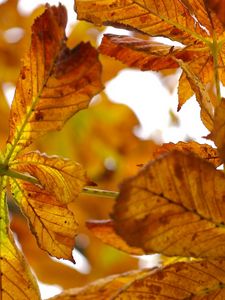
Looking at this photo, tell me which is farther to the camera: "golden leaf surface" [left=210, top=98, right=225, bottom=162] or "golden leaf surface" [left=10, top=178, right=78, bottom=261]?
"golden leaf surface" [left=10, top=178, right=78, bottom=261]

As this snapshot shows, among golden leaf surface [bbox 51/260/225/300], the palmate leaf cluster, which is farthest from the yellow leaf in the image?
golden leaf surface [bbox 51/260/225/300]

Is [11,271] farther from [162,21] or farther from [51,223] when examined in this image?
[162,21]

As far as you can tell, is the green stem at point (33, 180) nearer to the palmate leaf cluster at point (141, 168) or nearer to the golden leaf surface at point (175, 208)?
the palmate leaf cluster at point (141, 168)

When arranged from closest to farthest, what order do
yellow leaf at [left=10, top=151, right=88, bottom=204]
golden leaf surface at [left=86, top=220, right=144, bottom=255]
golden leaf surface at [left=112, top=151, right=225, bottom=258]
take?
1. golden leaf surface at [left=112, top=151, right=225, bottom=258]
2. yellow leaf at [left=10, top=151, right=88, bottom=204]
3. golden leaf surface at [left=86, top=220, right=144, bottom=255]

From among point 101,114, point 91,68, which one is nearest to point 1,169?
point 91,68

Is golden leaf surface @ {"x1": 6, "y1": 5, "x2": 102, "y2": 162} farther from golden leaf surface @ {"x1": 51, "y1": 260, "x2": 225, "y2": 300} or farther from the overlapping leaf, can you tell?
golden leaf surface @ {"x1": 51, "y1": 260, "x2": 225, "y2": 300}

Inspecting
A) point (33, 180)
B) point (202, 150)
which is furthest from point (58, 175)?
point (202, 150)

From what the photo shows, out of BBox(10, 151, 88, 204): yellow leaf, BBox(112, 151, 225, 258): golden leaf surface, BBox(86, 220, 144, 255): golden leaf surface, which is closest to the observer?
BBox(112, 151, 225, 258): golden leaf surface
